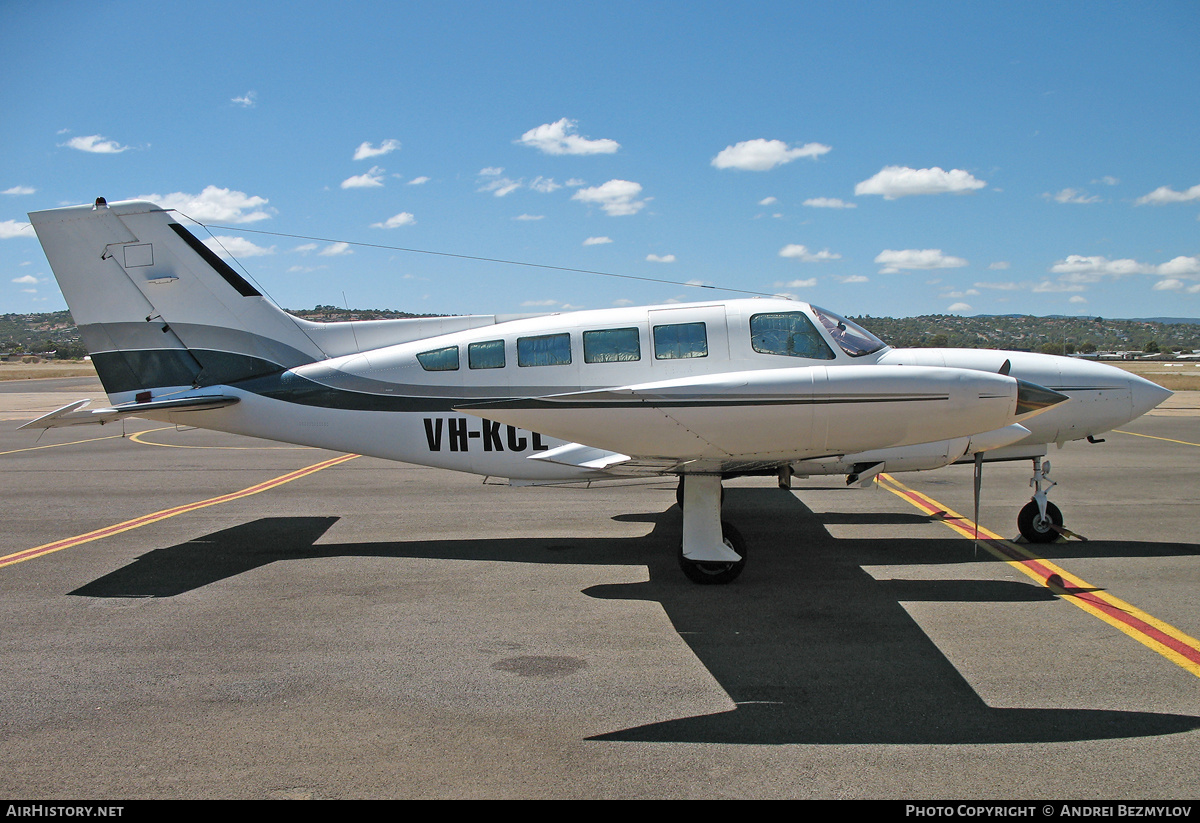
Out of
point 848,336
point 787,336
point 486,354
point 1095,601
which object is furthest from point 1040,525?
point 486,354

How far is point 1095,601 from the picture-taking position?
744 centimetres

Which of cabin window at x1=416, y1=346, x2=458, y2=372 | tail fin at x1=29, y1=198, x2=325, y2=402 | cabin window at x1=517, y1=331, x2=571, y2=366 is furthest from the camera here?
tail fin at x1=29, y1=198, x2=325, y2=402

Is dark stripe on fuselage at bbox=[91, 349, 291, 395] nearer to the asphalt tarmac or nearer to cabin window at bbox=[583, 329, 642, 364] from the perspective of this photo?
the asphalt tarmac

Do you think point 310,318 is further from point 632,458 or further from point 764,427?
point 764,427

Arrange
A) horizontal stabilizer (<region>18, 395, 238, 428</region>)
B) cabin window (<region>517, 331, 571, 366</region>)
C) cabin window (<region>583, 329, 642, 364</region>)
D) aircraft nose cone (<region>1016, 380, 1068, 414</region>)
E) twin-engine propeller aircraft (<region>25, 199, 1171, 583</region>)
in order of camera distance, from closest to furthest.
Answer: twin-engine propeller aircraft (<region>25, 199, 1171, 583</region>), aircraft nose cone (<region>1016, 380, 1068, 414</region>), horizontal stabilizer (<region>18, 395, 238, 428</region>), cabin window (<region>583, 329, 642, 364</region>), cabin window (<region>517, 331, 571, 366</region>)

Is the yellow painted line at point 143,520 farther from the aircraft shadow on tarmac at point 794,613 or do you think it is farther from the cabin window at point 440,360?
the cabin window at point 440,360

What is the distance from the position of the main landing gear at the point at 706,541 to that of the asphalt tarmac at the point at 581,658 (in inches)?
8.1

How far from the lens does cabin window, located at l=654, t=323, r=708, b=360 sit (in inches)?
351

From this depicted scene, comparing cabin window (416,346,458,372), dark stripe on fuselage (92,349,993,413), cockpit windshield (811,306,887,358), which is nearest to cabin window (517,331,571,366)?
dark stripe on fuselage (92,349,993,413)

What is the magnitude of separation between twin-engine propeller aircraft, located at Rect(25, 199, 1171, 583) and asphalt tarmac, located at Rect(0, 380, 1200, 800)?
4.06 ft

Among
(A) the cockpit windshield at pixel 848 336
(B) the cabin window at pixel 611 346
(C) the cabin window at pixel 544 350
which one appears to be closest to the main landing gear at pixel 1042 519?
(A) the cockpit windshield at pixel 848 336

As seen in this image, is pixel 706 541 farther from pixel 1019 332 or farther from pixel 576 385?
pixel 1019 332

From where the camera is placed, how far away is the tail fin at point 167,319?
34.5ft

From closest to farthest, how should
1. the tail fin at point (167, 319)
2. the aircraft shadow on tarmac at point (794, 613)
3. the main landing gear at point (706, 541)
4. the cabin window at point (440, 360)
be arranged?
the aircraft shadow on tarmac at point (794, 613)
the main landing gear at point (706, 541)
the cabin window at point (440, 360)
the tail fin at point (167, 319)
